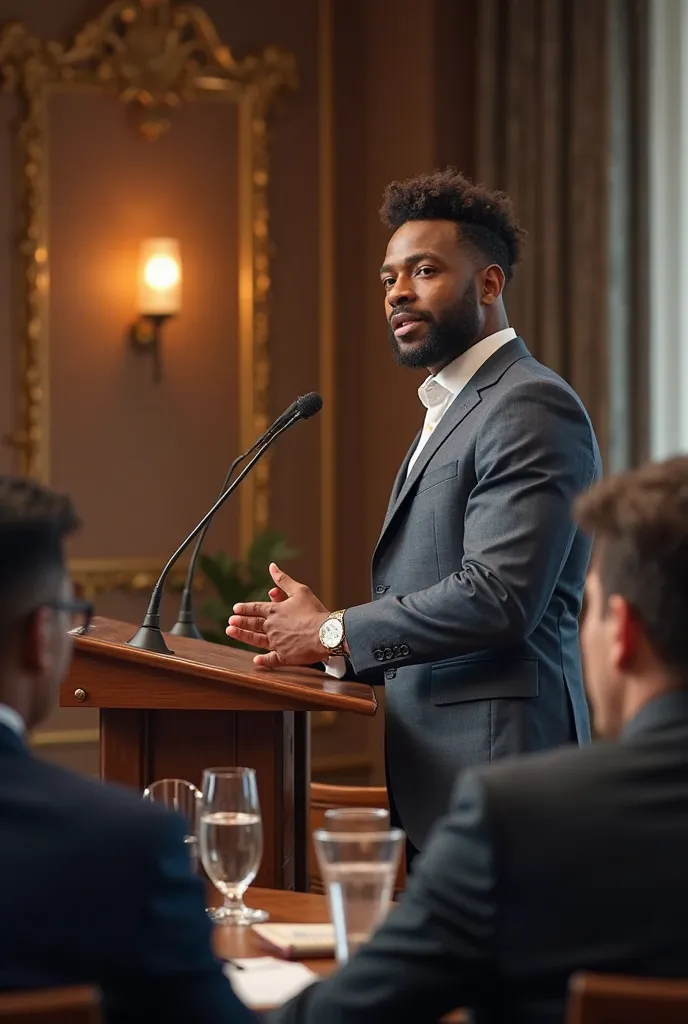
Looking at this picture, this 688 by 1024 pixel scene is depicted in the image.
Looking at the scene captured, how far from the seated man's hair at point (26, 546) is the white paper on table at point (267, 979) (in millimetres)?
480

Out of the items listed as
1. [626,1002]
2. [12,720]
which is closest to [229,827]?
[12,720]

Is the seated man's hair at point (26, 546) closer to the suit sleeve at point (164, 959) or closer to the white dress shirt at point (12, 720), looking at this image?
the white dress shirt at point (12, 720)

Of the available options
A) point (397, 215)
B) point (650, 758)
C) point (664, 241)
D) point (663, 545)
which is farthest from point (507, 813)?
point (664, 241)

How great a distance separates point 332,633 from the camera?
9.37ft

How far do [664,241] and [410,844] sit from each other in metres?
2.95

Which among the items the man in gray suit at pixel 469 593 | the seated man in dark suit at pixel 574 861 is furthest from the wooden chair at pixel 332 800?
the seated man in dark suit at pixel 574 861

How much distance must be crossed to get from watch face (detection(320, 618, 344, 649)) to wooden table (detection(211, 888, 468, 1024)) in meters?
0.61

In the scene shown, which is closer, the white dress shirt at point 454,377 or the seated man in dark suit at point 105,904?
the seated man in dark suit at point 105,904

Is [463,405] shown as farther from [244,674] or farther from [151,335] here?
[151,335]

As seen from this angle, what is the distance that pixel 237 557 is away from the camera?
21.0 feet

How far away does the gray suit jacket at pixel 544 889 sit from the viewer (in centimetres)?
138

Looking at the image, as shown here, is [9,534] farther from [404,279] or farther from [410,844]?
[404,279]

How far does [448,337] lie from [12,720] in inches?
72.1

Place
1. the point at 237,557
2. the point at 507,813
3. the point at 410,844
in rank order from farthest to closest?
1. the point at 237,557
2. the point at 410,844
3. the point at 507,813
